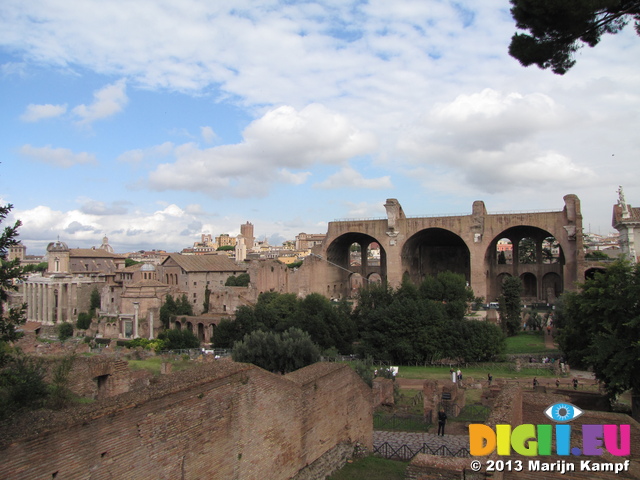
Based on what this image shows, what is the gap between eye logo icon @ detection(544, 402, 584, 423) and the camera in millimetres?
9908

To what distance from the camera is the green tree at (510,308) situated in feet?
99.5

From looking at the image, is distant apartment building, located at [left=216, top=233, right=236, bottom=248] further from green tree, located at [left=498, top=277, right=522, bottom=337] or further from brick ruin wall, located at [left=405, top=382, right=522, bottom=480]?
brick ruin wall, located at [left=405, top=382, right=522, bottom=480]

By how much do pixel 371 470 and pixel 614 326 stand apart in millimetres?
7908

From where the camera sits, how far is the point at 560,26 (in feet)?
28.5

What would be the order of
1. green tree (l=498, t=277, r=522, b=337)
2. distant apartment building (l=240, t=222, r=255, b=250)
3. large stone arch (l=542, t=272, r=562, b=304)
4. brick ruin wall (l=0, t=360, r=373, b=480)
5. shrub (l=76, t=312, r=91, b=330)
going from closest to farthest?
brick ruin wall (l=0, t=360, r=373, b=480) < green tree (l=498, t=277, r=522, b=337) < large stone arch (l=542, t=272, r=562, b=304) < shrub (l=76, t=312, r=91, b=330) < distant apartment building (l=240, t=222, r=255, b=250)

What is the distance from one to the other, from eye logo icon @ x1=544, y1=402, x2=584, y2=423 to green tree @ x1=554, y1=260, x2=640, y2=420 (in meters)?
2.29

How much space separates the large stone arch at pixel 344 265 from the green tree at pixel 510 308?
12.6 m

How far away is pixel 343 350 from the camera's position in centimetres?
2723

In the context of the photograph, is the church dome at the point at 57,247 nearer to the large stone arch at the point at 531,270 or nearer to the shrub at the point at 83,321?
the shrub at the point at 83,321

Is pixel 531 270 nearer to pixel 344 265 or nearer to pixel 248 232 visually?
pixel 344 265

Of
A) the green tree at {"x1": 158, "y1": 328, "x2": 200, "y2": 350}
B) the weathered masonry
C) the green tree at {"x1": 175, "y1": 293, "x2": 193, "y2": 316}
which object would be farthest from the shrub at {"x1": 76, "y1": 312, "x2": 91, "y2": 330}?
the weathered masonry

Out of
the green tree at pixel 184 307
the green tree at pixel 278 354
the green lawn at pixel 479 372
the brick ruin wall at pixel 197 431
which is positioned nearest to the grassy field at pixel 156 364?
the green tree at pixel 278 354

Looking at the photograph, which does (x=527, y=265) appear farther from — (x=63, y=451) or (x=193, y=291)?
(x=63, y=451)

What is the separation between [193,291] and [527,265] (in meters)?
29.0
